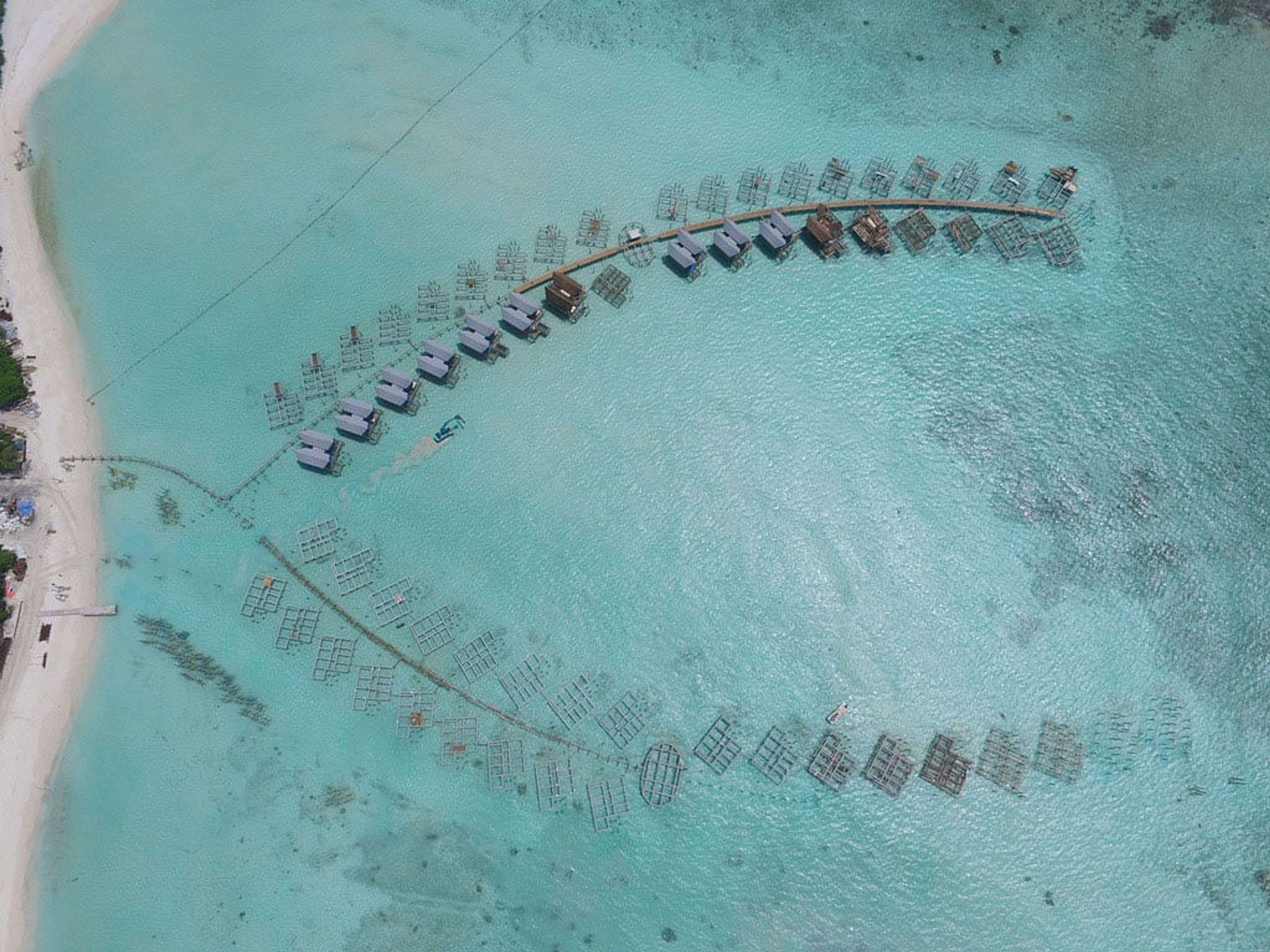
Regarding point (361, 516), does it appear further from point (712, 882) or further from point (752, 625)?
point (712, 882)

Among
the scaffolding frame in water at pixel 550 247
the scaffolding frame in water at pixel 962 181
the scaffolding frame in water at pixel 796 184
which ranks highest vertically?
the scaffolding frame in water at pixel 962 181

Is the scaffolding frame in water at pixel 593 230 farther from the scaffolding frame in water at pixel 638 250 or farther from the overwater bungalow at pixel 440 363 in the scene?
the overwater bungalow at pixel 440 363

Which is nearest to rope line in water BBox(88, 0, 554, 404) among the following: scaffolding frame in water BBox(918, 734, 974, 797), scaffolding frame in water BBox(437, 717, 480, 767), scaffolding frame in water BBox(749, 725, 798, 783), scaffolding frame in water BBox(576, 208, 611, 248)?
scaffolding frame in water BBox(576, 208, 611, 248)

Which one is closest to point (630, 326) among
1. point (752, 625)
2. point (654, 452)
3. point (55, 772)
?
point (654, 452)

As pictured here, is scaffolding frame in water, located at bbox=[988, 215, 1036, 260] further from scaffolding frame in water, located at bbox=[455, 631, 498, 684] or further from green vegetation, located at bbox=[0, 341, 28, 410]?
green vegetation, located at bbox=[0, 341, 28, 410]

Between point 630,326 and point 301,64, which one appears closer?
point 630,326

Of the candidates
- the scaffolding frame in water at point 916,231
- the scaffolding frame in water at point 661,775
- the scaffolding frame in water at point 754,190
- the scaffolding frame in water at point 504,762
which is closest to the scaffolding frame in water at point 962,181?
the scaffolding frame in water at point 916,231

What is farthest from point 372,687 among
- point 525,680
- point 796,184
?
point 796,184
